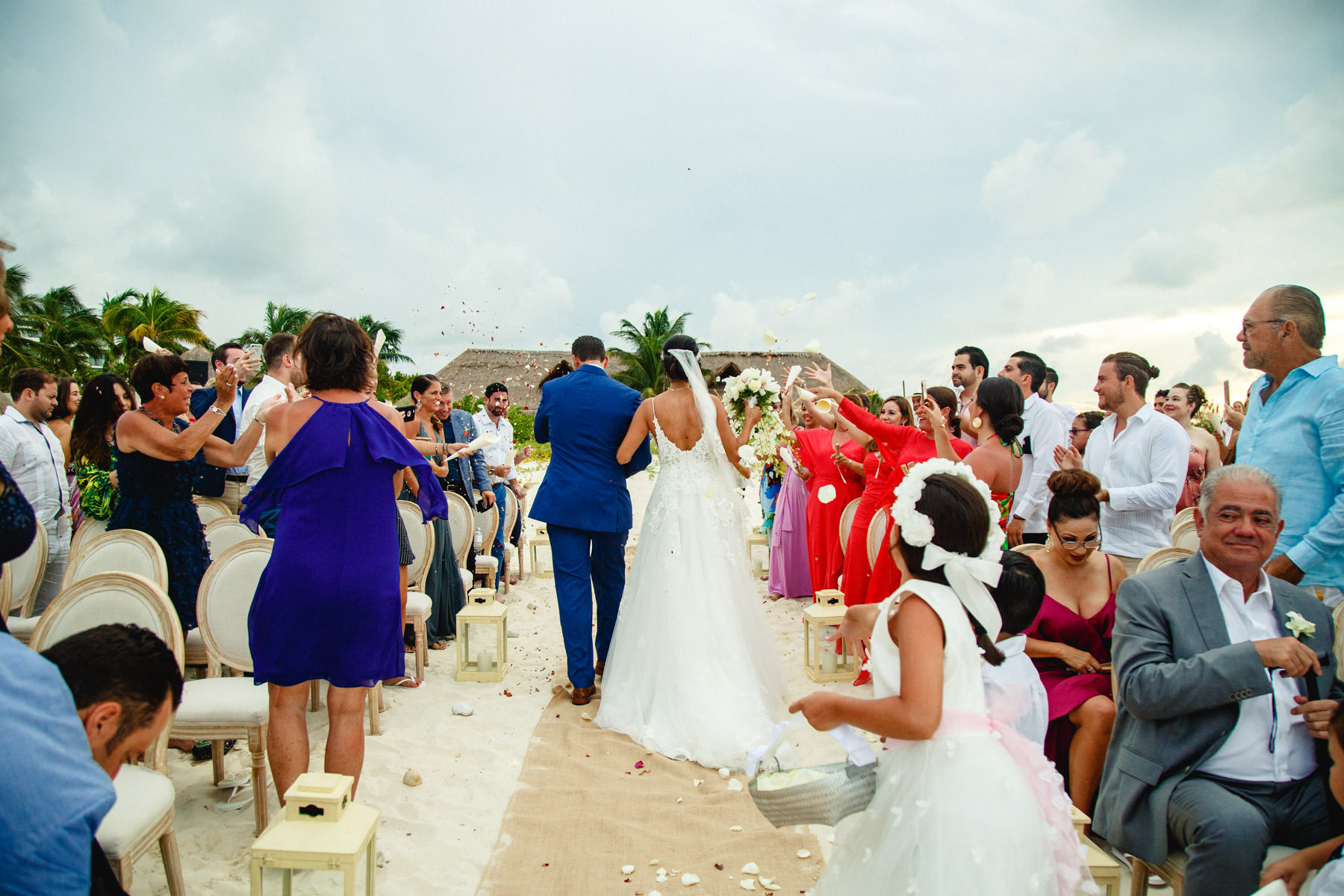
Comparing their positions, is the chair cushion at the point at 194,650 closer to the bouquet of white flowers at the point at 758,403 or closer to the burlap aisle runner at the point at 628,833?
the burlap aisle runner at the point at 628,833

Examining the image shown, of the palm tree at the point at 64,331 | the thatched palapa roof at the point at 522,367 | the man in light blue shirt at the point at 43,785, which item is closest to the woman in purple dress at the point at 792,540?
the man in light blue shirt at the point at 43,785

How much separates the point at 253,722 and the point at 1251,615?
153 inches

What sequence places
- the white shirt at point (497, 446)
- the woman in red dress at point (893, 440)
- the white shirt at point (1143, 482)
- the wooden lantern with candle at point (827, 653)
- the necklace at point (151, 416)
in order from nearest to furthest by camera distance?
the necklace at point (151, 416)
the white shirt at point (1143, 482)
the woman in red dress at point (893, 440)
the wooden lantern with candle at point (827, 653)
the white shirt at point (497, 446)

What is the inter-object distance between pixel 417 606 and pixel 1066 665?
388 cm

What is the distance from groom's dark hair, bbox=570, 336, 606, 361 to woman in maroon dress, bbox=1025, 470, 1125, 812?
3.03 meters

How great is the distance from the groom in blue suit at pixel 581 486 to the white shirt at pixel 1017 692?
8.82 ft

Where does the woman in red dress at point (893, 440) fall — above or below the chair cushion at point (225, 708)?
above

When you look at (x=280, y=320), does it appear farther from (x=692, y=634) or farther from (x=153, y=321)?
(x=692, y=634)

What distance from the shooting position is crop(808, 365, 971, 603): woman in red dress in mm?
4832

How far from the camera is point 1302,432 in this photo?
3111 mm

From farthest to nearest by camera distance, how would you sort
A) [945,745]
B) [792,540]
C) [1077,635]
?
[792,540] → [1077,635] → [945,745]

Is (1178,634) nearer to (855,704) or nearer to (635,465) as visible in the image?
(855,704)

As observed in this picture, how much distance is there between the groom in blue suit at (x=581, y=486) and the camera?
4.95m

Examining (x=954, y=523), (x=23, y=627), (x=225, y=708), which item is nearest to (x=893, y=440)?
(x=954, y=523)
